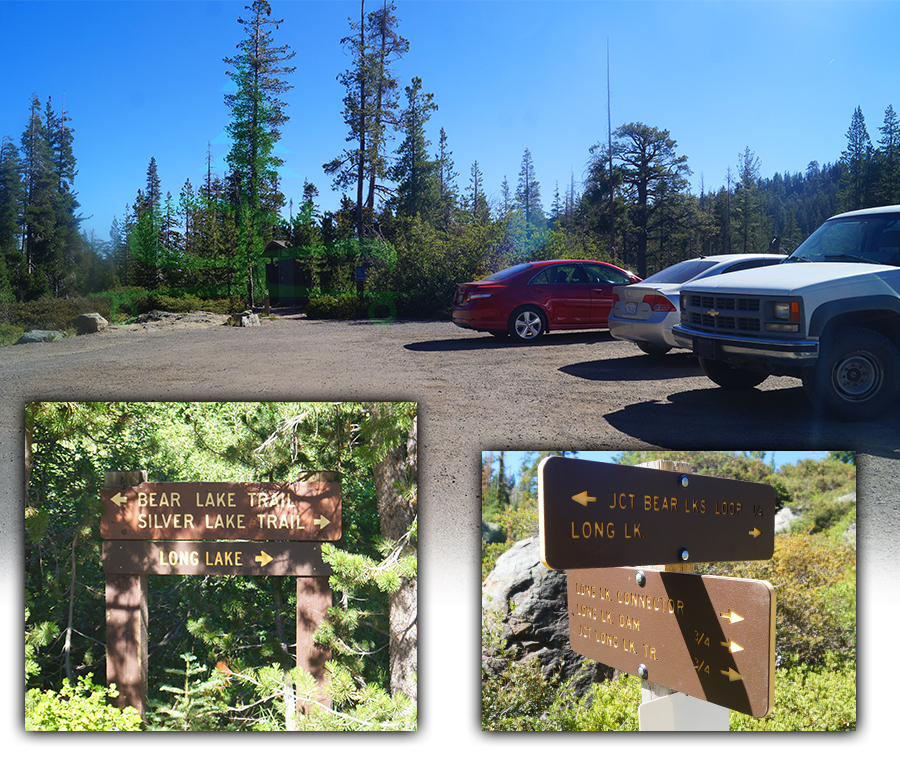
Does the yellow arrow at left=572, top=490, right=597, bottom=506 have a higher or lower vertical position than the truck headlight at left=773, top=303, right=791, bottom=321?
lower

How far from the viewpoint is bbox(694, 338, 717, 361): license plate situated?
4.34 m

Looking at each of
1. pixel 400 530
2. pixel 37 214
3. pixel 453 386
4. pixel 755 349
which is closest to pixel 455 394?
pixel 453 386

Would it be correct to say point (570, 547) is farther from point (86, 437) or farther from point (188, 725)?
point (86, 437)

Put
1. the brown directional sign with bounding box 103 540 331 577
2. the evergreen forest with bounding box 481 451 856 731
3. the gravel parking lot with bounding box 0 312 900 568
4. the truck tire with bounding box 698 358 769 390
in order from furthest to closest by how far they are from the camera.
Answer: the truck tire with bounding box 698 358 769 390, the evergreen forest with bounding box 481 451 856 731, the gravel parking lot with bounding box 0 312 900 568, the brown directional sign with bounding box 103 540 331 577

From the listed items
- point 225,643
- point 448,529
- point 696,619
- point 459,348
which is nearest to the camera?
point 696,619

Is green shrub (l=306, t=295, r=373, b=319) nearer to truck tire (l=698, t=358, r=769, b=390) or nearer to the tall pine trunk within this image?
the tall pine trunk

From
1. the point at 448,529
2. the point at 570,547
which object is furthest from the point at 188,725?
the point at 570,547

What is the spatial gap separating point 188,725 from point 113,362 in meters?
3.77

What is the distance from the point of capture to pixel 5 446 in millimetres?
4047

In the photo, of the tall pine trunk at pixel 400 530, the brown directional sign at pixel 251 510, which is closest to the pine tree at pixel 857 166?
the tall pine trunk at pixel 400 530

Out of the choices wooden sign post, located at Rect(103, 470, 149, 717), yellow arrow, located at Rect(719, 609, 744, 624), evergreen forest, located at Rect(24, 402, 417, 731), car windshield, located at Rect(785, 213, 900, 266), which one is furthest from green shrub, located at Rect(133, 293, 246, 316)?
yellow arrow, located at Rect(719, 609, 744, 624)

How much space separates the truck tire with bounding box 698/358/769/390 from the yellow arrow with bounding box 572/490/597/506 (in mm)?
3596

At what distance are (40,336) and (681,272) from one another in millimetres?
7129

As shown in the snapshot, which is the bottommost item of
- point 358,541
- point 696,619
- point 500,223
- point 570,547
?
point 358,541
